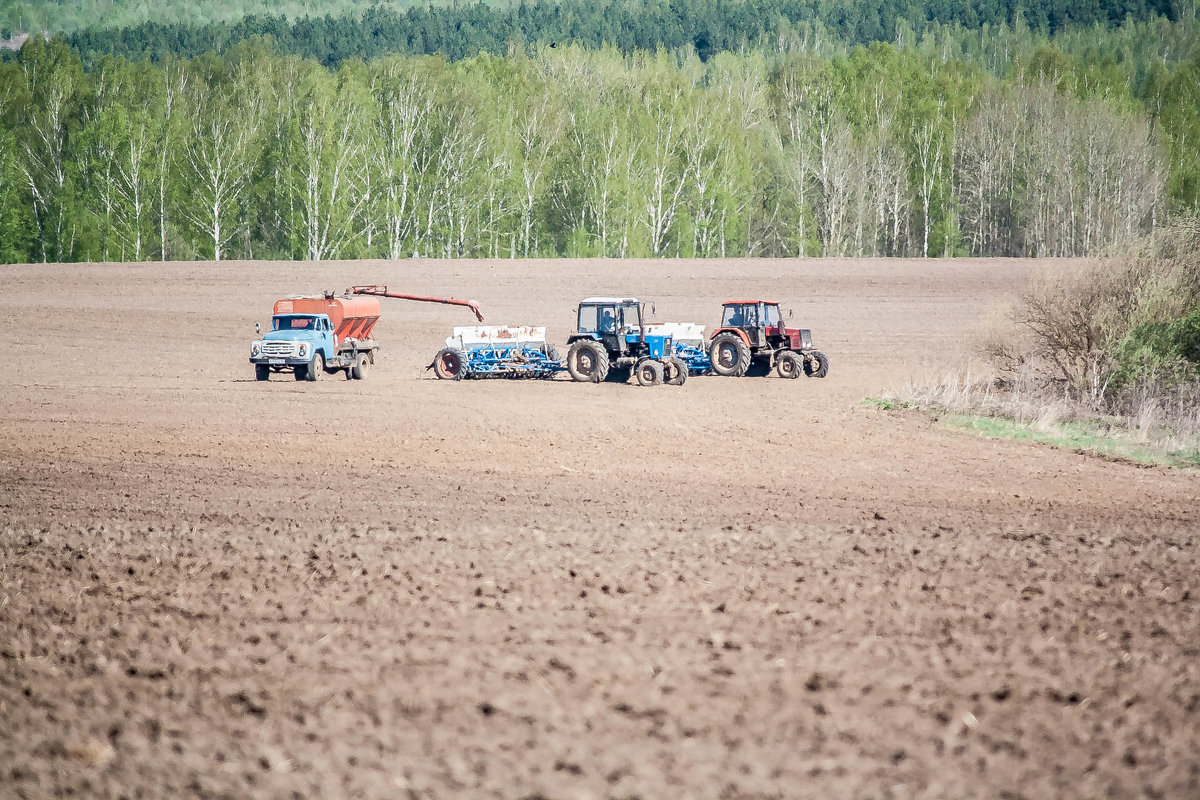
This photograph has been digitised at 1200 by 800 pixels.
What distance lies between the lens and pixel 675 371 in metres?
28.3

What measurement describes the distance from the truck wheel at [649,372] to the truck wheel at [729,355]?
102 inches

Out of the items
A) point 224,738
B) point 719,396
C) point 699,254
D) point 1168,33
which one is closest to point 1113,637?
point 224,738

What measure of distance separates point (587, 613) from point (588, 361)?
20966 mm

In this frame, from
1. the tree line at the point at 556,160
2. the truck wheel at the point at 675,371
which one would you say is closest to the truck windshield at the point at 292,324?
the truck wheel at the point at 675,371

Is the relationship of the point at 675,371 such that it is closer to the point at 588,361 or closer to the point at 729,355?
the point at 588,361

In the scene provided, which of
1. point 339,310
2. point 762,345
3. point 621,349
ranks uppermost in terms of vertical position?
point 339,310

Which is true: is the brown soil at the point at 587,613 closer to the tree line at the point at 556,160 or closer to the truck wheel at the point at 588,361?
the truck wheel at the point at 588,361

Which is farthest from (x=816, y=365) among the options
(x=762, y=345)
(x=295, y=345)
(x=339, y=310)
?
(x=295, y=345)

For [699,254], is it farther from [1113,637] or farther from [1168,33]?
[1168,33]

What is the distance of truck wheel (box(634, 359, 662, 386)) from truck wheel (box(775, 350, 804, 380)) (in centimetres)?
422

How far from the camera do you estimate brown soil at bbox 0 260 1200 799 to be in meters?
5.39

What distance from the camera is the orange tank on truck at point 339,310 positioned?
30.2 m

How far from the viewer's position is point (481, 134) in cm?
6122

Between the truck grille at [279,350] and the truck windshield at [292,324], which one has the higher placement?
the truck windshield at [292,324]
